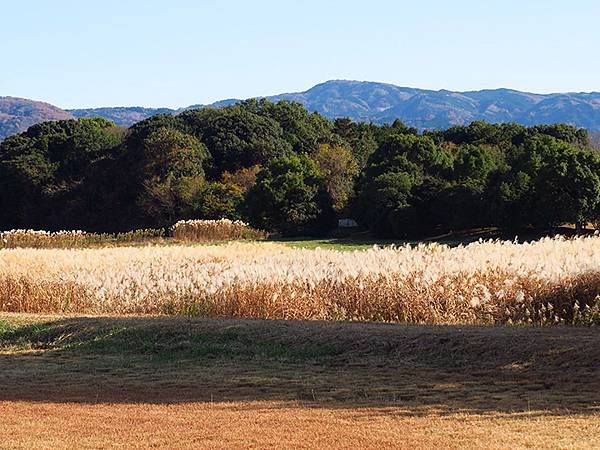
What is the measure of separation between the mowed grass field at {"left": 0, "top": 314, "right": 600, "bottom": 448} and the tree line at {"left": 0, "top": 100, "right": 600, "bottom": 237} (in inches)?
1218

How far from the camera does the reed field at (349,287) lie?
17.1 m

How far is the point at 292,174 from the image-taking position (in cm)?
5994

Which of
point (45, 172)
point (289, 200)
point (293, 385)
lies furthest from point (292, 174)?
point (293, 385)

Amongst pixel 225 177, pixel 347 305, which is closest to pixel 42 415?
pixel 347 305

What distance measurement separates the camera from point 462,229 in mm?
50562

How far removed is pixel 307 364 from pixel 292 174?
149 feet

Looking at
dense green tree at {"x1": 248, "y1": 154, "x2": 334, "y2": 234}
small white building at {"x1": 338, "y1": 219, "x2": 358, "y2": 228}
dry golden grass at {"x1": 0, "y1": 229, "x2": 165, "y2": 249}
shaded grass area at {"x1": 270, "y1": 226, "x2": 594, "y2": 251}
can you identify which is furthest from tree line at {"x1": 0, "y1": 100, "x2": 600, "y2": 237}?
dry golden grass at {"x1": 0, "y1": 229, "x2": 165, "y2": 249}

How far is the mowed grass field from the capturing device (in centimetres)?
981

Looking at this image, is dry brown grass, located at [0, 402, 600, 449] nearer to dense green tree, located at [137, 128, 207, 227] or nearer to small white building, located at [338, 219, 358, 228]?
small white building, located at [338, 219, 358, 228]

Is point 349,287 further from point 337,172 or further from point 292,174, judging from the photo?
point 337,172

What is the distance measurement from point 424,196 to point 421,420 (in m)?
42.7

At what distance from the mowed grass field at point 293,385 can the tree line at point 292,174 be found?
30.9 m

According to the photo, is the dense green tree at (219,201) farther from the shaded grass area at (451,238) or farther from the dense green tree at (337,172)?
the shaded grass area at (451,238)

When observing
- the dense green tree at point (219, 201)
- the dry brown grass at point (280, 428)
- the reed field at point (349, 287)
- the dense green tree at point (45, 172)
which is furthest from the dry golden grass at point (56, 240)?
the dry brown grass at point (280, 428)
